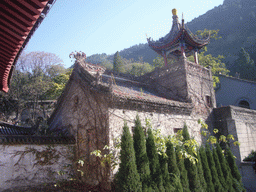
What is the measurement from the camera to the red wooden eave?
7.43 feet

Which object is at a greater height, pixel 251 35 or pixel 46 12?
pixel 251 35


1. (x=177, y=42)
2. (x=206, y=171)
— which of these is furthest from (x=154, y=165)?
(x=177, y=42)

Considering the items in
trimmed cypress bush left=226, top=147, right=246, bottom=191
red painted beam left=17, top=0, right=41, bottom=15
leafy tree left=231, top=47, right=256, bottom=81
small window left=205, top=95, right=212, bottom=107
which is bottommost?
trimmed cypress bush left=226, top=147, right=246, bottom=191

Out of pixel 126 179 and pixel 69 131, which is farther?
pixel 69 131

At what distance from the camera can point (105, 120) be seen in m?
7.59

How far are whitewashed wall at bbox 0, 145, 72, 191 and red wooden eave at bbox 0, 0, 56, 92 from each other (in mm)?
5155

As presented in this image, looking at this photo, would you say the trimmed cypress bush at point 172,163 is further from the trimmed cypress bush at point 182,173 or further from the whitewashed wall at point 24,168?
the whitewashed wall at point 24,168

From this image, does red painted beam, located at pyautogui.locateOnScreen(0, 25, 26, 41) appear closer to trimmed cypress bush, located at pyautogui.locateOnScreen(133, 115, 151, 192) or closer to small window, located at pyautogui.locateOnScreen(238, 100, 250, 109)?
trimmed cypress bush, located at pyautogui.locateOnScreen(133, 115, 151, 192)

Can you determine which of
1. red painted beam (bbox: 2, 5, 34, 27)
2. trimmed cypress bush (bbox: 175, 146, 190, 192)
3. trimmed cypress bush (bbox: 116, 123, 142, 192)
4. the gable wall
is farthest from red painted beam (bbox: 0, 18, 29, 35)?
trimmed cypress bush (bbox: 175, 146, 190, 192)

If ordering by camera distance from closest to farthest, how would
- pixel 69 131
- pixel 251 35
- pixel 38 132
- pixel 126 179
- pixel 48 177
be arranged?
1. pixel 126 179
2. pixel 48 177
3. pixel 69 131
4. pixel 38 132
5. pixel 251 35

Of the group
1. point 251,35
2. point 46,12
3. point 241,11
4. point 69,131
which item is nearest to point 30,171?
point 69,131

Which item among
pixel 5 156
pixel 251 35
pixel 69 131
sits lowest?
pixel 5 156

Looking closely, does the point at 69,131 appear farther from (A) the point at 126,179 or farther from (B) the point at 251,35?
(B) the point at 251,35

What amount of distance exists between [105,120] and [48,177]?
304cm
